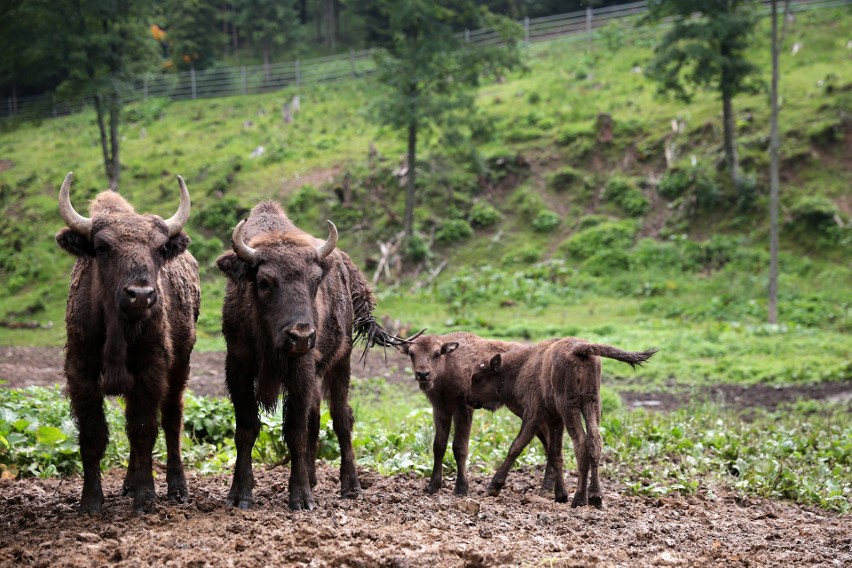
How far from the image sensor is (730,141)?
2914 centimetres

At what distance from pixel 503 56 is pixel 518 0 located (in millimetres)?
24430

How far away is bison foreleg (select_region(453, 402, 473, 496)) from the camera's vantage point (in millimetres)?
9297

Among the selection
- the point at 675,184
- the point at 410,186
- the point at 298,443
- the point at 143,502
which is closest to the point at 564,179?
the point at 675,184

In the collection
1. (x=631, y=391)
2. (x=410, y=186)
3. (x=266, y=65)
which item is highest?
(x=266, y=65)

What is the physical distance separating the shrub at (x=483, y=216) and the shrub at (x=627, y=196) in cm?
400

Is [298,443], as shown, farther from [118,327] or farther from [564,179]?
[564,179]

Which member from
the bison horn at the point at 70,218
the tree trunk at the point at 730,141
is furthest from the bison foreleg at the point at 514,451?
the tree trunk at the point at 730,141

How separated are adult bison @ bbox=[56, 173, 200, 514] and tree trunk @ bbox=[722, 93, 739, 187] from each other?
24.2m

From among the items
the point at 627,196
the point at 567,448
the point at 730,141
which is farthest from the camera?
the point at 627,196

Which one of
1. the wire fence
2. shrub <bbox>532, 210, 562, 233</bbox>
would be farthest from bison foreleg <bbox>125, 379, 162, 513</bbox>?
the wire fence

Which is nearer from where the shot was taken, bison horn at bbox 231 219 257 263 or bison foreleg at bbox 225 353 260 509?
bison horn at bbox 231 219 257 263

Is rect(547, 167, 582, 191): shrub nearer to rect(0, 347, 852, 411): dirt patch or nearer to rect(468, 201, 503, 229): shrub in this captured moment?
rect(468, 201, 503, 229): shrub

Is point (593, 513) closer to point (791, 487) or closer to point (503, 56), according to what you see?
point (791, 487)

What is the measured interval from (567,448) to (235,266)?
5542 millimetres
